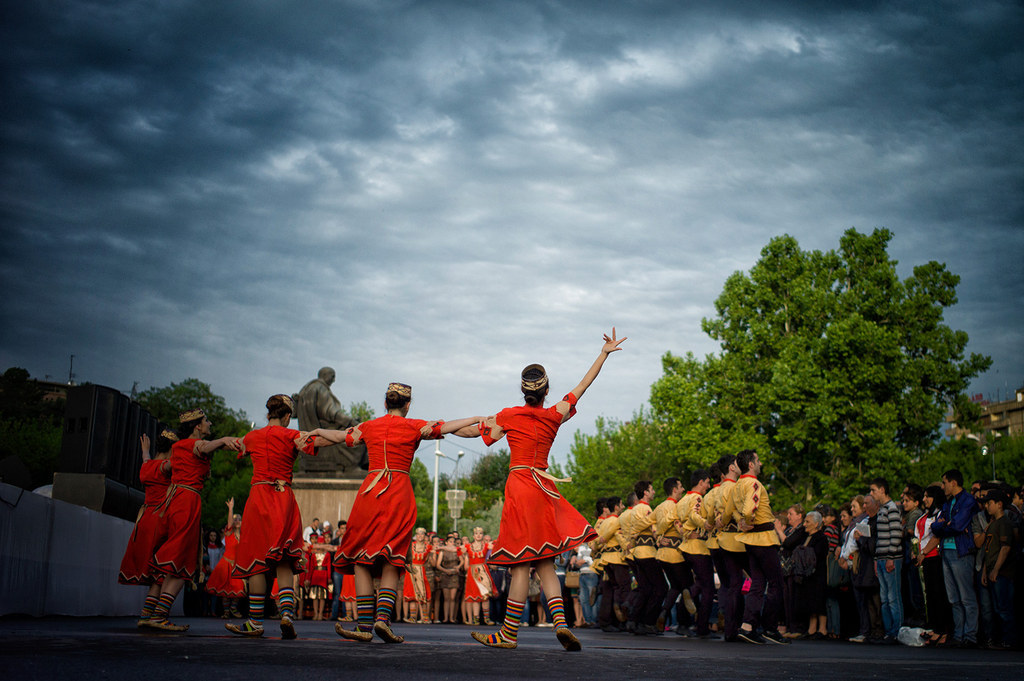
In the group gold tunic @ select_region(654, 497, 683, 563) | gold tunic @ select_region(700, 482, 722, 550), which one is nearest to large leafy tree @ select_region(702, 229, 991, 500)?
gold tunic @ select_region(654, 497, 683, 563)

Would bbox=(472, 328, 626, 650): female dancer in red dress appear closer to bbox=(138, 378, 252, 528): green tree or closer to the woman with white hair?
the woman with white hair

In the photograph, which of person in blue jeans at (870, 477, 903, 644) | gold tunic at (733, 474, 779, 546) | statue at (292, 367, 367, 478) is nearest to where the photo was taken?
gold tunic at (733, 474, 779, 546)

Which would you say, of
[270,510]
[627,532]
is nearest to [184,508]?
[270,510]

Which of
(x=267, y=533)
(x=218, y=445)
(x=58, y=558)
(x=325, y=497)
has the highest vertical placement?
(x=218, y=445)

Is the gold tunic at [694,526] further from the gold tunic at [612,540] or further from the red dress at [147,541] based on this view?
the red dress at [147,541]

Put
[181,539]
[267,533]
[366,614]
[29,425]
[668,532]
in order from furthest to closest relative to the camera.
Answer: [29,425] → [668,532] → [181,539] → [267,533] → [366,614]

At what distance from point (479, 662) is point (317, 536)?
45.0 feet

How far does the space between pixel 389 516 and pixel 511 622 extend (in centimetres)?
141

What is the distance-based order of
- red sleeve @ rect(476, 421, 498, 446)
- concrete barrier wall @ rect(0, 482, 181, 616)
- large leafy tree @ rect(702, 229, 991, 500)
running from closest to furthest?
red sleeve @ rect(476, 421, 498, 446) → concrete barrier wall @ rect(0, 482, 181, 616) → large leafy tree @ rect(702, 229, 991, 500)

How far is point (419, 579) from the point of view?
2102 cm

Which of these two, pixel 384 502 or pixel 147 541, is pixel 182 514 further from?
pixel 384 502

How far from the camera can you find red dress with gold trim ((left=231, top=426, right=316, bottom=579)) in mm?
8625

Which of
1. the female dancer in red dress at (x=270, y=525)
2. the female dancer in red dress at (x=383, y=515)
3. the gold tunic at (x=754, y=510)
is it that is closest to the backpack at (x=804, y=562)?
the gold tunic at (x=754, y=510)

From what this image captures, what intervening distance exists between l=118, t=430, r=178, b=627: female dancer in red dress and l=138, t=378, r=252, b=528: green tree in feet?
158
